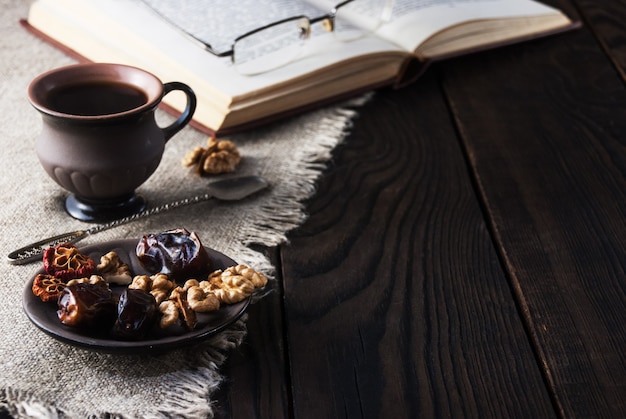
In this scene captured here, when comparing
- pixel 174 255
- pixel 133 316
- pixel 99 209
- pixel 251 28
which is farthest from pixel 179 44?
pixel 133 316

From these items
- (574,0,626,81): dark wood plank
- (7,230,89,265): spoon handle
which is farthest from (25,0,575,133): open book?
(7,230,89,265): spoon handle

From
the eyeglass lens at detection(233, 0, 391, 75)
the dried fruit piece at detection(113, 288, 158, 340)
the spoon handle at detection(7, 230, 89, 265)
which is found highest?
the dried fruit piece at detection(113, 288, 158, 340)

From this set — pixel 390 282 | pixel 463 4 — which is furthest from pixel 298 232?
pixel 463 4

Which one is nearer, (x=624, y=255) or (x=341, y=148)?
(x=624, y=255)

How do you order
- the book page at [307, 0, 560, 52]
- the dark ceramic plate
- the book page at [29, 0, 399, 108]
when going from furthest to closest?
the book page at [307, 0, 560, 52]
the book page at [29, 0, 399, 108]
the dark ceramic plate

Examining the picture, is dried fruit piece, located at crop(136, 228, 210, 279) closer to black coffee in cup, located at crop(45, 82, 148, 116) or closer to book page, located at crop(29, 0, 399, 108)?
black coffee in cup, located at crop(45, 82, 148, 116)

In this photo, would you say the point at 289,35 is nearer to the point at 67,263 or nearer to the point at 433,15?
the point at 433,15

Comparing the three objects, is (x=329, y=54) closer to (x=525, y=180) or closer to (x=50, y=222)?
(x=525, y=180)
